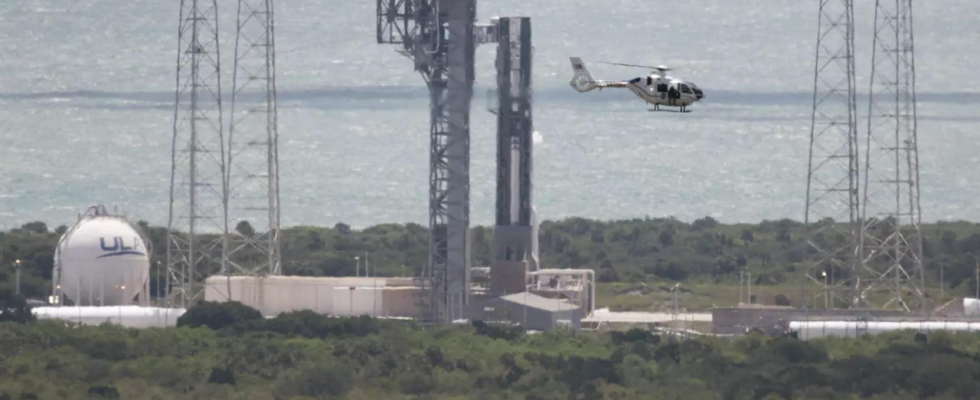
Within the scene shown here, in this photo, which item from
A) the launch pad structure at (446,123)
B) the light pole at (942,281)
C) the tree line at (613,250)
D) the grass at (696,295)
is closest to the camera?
the launch pad structure at (446,123)

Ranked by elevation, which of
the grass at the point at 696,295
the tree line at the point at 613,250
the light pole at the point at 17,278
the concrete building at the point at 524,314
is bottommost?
the concrete building at the point at 524,314

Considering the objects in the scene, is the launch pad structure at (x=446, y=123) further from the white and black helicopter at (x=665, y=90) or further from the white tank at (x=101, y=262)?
the white and black helicopter at (x=665, y=90)

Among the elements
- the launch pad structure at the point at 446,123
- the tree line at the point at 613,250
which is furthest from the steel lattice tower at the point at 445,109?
the tree line at the point at 613,250

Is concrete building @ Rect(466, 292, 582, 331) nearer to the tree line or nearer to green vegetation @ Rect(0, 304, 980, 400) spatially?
green vegetation @ Rect(0, 304, 980, 400)

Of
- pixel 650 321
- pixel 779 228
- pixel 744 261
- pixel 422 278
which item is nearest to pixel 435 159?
pixel 422 278

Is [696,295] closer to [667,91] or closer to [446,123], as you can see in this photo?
[446,123]

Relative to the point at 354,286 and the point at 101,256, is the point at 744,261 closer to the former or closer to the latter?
the point at 354,286

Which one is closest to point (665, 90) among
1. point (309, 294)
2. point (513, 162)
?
point (513, 162)
